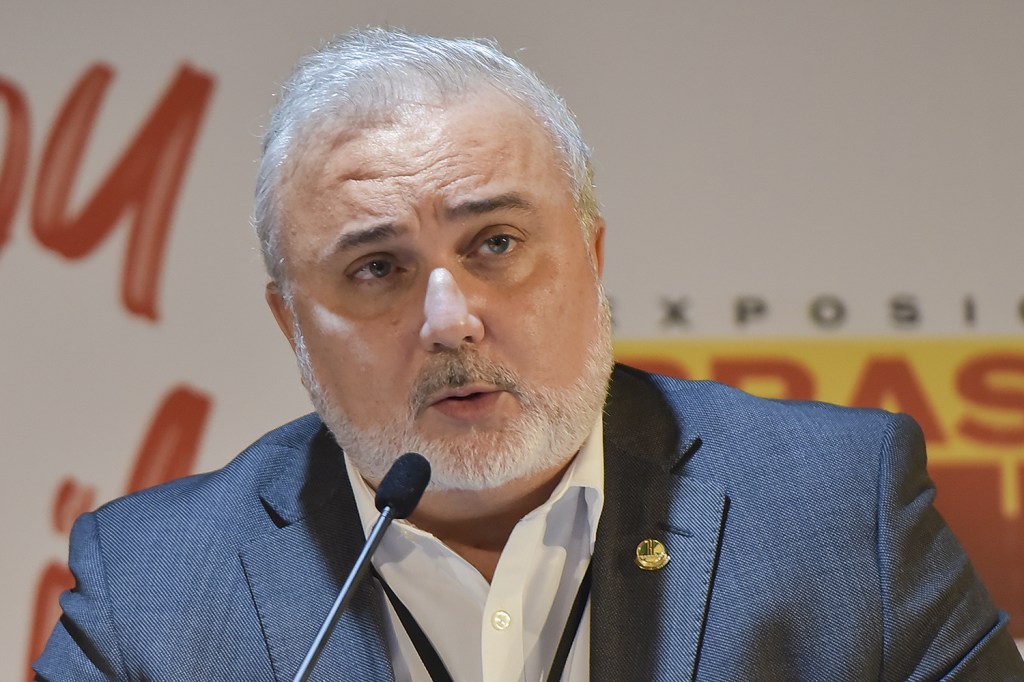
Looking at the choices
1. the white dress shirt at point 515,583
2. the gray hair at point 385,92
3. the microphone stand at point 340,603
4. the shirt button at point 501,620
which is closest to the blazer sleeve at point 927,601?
the white dress shirt at point 515,583

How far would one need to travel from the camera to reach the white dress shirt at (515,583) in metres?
1.80

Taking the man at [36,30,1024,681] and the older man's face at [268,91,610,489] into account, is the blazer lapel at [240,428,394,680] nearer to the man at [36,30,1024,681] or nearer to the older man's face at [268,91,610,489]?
Answer: the man at [36,30,1024,681]

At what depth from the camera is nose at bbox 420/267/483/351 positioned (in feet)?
5.30

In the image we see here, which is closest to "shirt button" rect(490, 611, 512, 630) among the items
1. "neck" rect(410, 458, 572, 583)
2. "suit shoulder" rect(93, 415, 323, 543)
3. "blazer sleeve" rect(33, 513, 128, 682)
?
"neck" rect(410, 458, 572, 583)

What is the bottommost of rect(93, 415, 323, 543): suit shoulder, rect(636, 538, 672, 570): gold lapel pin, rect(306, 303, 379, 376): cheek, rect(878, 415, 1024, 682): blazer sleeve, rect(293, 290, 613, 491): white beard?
rect(878, 415, 1024, 682): blazer sleeve

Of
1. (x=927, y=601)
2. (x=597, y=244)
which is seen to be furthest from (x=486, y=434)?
(x=927, y=601)

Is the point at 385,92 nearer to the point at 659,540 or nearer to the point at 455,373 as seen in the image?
the point at 455,373

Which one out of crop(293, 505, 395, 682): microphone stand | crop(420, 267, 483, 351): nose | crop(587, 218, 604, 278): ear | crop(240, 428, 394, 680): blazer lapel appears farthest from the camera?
crop(587, 218, 604, 278): ear

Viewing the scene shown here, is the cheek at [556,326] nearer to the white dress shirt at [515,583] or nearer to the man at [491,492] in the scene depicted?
the man at [491,492]

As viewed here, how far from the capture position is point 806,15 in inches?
110

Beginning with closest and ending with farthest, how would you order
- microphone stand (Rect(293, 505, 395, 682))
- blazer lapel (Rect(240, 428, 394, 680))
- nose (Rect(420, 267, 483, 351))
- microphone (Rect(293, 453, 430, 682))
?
microphone stand (Rect(293, 505, 395, 682)) → microphone (Rect(293, 453, 430, 682)) → nose (Rect(420, 267, 483, 351)) → blazer lapel (Rect(240, 428, 394, 680))

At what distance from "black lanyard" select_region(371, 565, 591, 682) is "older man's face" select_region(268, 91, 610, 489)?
215mm

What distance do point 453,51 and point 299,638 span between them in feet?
3.16

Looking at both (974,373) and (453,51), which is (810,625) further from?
(974,373)
